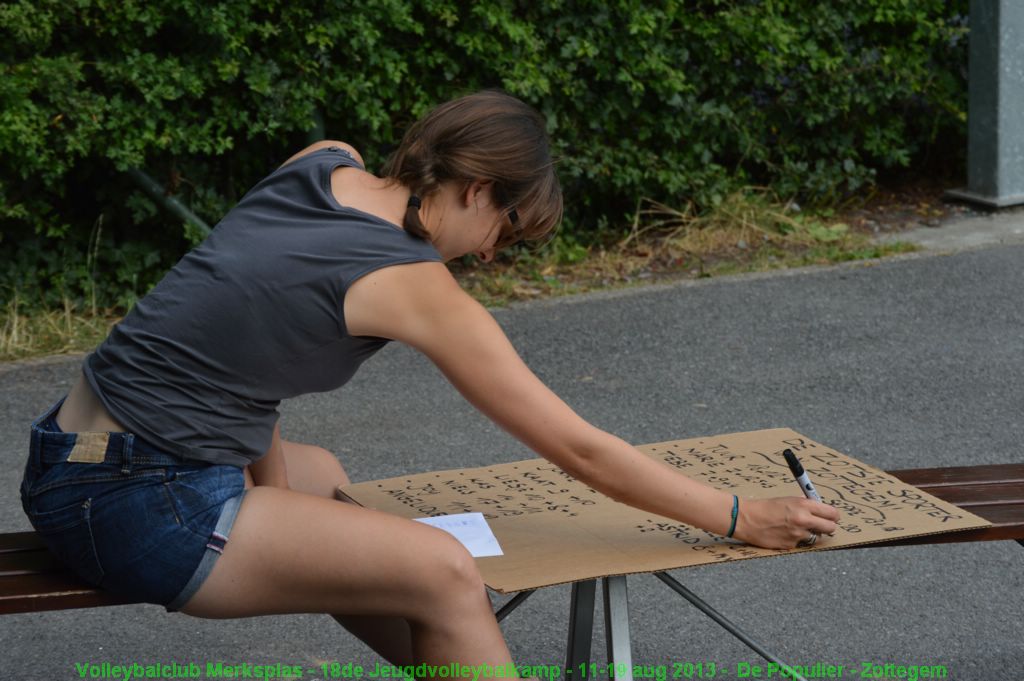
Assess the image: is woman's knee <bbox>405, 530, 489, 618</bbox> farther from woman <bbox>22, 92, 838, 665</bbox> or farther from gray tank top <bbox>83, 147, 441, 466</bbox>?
gray tank top <bbox>83, 147, 441, 466</bbox>

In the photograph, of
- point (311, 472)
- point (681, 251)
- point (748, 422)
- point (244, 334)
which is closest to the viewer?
point (244, 334)

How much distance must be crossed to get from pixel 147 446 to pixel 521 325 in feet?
12.4

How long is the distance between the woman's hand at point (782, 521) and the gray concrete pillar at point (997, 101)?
5.60m

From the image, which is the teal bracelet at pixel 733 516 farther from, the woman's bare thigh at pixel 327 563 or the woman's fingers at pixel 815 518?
the woman's bare thigh at pixel 327 563

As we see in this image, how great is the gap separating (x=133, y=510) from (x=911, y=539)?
1.27 metres

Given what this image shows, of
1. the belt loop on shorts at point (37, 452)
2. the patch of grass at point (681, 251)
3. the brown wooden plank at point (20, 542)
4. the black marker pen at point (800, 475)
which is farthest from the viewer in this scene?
the patch of grass at point (681, 251)

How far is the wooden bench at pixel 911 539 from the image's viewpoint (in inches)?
83.4

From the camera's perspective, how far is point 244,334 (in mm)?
2051

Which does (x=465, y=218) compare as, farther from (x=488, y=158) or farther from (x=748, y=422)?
(x=748, y=422)

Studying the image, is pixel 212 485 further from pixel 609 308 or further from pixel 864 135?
pixel 864 135

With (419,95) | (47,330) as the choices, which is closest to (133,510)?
(47,330)

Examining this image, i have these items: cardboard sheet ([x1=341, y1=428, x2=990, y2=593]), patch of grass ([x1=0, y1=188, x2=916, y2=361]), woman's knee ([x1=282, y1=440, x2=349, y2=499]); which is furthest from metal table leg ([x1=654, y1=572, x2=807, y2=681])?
patch of grass ([x1=0, y1=188, x2=916, y2=361])

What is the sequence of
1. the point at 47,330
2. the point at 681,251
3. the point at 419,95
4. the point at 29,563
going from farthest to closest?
the point at 681,251, the point at 419,95, the point at 47,330, the point at 29,563

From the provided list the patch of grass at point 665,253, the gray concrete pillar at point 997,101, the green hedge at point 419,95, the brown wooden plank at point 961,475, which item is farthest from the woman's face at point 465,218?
the gray concrete pillar at point 997,101
